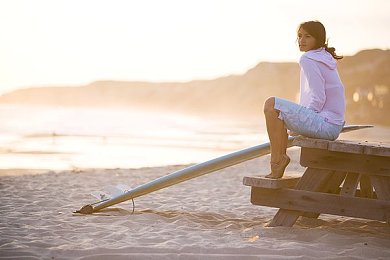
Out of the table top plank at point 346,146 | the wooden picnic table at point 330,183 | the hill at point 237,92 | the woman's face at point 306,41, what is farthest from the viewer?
the hill at point 237,92

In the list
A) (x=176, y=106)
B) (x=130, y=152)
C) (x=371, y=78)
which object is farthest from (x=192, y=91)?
(x=130, y=152)

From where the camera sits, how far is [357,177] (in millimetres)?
5289

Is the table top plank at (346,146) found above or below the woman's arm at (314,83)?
below

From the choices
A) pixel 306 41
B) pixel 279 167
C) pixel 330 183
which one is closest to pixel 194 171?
pixel 279 167

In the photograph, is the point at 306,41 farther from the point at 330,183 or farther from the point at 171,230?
the point at 171,230

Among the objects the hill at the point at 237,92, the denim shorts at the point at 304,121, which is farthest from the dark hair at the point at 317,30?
the hill at the point at 237,92

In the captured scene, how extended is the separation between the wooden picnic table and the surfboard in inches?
20.8

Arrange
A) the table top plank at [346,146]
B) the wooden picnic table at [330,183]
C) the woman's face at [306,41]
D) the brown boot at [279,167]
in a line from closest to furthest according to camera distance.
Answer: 1. the table top plank at [346,146]
2. the wooden picnic table at [330,183]
3. the woman's face at [306,41]
4. the brown boot at [279,167]

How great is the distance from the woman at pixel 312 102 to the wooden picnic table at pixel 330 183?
17 centimetres

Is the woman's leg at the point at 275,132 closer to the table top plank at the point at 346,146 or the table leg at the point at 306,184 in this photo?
the table top plank at the point at 346,146

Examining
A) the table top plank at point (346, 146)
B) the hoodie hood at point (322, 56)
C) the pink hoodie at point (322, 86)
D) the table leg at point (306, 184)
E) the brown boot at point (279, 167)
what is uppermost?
the hoodie hood at point (322, 56)

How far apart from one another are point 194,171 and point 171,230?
0.98 meters

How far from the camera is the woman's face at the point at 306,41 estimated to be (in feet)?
16.5

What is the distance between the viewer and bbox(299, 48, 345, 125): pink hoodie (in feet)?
16.2
